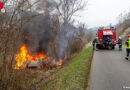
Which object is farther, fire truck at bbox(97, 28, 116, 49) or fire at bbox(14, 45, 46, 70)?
fire truck at bbox(97, 28, 116, 49)

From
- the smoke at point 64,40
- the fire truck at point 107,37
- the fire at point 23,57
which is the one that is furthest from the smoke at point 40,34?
the fire truck at point 107,37

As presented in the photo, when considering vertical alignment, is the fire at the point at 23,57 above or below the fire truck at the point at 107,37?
below

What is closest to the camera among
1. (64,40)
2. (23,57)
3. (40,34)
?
(23,57)

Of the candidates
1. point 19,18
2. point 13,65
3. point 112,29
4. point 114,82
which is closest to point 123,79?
point 114,82

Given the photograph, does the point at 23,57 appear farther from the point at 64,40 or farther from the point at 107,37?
the point at 107,37

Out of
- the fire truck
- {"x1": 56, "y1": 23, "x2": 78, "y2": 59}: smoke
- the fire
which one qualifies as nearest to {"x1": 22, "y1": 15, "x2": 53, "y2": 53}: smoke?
the fire

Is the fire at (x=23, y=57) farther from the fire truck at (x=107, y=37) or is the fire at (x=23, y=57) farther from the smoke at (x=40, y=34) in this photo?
the fire truck at (x=107, y=37)

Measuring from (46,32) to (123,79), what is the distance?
10220 mm

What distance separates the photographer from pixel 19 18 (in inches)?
167

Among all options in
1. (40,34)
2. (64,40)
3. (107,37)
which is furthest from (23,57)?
(107,37)

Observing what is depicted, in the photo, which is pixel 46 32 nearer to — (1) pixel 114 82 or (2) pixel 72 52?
(2) pixel 72 52

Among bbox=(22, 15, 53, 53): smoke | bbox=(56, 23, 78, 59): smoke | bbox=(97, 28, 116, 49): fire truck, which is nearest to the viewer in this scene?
bbox=(22, 15, 53, 53): smoke

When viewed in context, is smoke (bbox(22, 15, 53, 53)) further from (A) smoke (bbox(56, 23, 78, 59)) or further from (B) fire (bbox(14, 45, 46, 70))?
(A) smoke (bbox(56, 23, 78, 59))

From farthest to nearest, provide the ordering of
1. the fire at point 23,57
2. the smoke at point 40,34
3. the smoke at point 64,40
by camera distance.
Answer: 1. the smoke at point 64,40
2. the smoke at point 40,34
3. the fire at point 23,57
